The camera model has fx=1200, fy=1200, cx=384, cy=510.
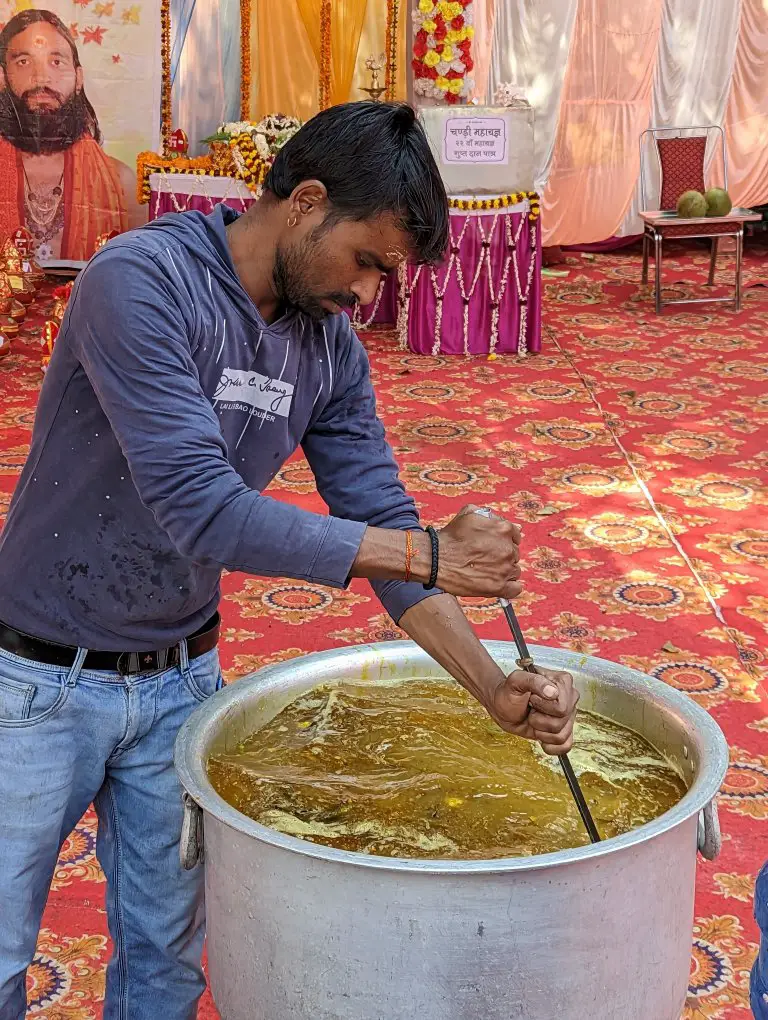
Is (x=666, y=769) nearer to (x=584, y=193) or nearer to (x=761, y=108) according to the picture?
(x=584, y=193)

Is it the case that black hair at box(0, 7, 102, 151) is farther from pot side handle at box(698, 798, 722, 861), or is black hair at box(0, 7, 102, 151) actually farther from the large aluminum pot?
pot side handle at box(698, 798, 722, 861)

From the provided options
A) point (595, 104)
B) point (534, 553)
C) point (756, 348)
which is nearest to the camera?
point (534, 553)

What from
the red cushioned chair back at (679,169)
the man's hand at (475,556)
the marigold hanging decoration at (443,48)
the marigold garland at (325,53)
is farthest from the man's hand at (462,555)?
the red cushioned chair back at (679,169)

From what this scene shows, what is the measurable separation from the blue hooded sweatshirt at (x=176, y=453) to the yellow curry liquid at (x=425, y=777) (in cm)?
16

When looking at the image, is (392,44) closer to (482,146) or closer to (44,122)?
(482,146)

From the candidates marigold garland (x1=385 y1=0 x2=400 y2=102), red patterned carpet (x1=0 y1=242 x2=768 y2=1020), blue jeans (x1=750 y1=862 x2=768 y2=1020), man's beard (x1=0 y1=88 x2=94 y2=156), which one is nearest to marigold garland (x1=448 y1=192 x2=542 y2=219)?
red patterned carpet (x1=0 y1=242 x2=768 y2=1020)

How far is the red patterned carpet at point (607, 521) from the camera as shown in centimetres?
239

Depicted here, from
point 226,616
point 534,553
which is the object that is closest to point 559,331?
point 534,553

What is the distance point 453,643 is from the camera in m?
1.54

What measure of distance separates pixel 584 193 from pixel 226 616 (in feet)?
22.7

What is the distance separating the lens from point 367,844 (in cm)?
133

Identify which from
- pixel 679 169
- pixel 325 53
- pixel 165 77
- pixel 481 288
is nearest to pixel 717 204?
pixel 679 169

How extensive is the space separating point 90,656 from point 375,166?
0.68 meters

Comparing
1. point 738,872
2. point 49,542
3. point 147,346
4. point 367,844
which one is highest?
point 147,346
